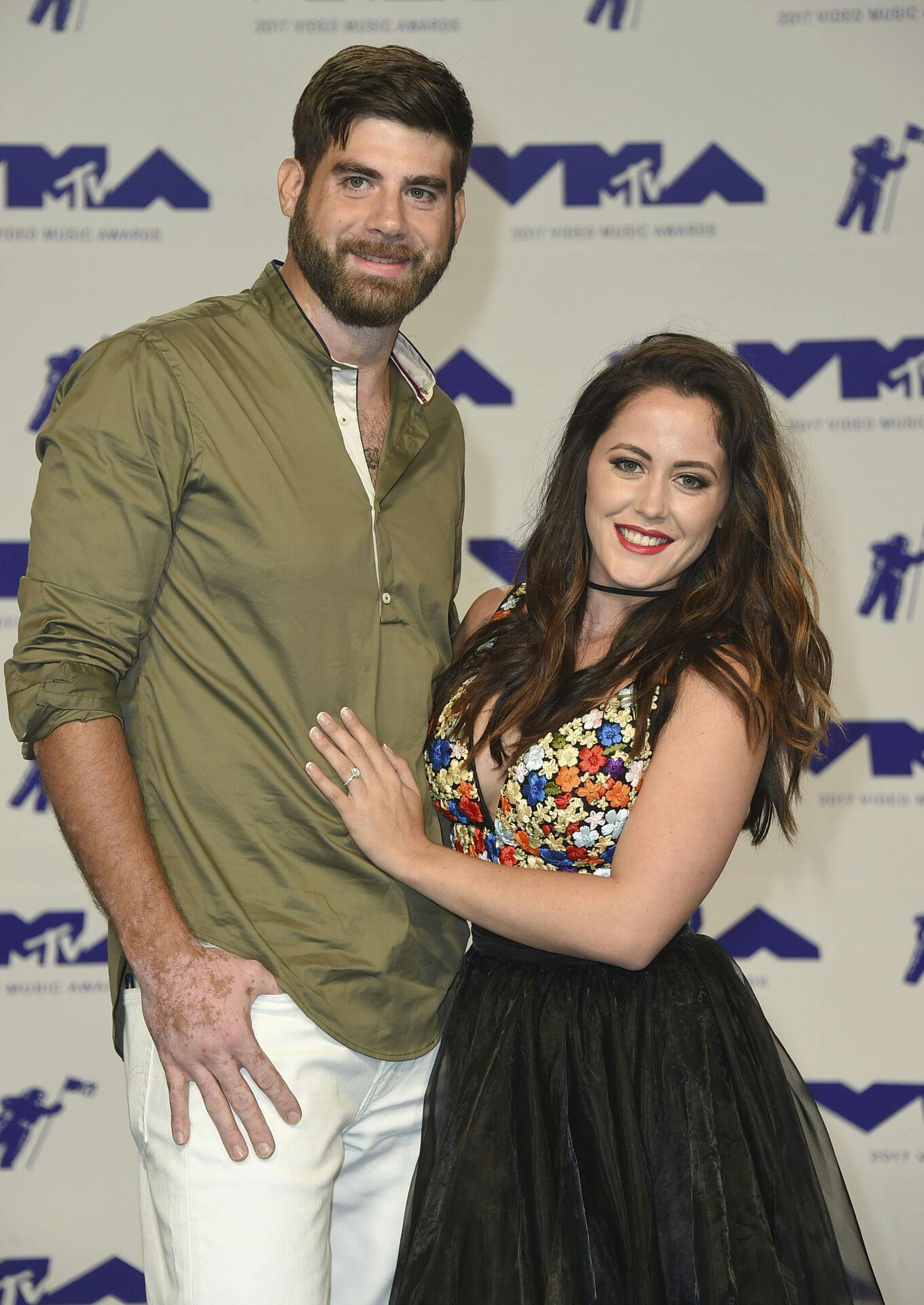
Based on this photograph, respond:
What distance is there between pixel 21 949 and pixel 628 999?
2.00 m

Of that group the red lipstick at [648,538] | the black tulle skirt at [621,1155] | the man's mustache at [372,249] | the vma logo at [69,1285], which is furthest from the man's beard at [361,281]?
the vma logo at [69,1285]

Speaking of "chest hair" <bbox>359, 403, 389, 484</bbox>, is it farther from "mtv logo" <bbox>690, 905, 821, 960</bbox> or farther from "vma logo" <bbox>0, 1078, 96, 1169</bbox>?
"vma logo" <bbox>0, 1078, 96, 1169</bbox>

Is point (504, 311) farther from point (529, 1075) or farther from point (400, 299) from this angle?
point (529, 1075)

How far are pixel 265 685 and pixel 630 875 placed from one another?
0.51 meters

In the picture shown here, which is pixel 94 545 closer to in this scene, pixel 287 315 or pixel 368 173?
pixel 287 315

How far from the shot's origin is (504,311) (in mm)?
3336

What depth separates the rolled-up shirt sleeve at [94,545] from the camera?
154 centimetres

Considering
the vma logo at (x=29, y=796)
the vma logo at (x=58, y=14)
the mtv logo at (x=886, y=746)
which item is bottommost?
A: the vma logo at (x=29, y=796)

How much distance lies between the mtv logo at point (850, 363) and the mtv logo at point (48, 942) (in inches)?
85.6

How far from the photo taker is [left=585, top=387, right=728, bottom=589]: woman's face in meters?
1.88

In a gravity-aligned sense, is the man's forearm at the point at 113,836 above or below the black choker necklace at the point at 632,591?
below

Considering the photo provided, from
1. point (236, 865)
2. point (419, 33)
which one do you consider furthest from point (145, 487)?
point (419, 33)

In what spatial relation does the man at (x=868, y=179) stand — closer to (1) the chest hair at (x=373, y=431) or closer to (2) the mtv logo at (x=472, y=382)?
(2) the mtv logo at (x=472, y=382)

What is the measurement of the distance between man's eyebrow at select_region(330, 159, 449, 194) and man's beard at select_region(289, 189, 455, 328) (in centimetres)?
8
